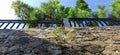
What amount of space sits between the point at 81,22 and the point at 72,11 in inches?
360

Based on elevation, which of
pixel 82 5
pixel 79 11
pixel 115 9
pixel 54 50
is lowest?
pixel 115 9

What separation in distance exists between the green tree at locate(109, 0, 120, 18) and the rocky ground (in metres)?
10.4

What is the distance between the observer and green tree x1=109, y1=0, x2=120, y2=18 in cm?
1521

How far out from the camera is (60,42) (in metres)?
4.40

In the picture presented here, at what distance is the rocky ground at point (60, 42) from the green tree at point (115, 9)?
10.4 m

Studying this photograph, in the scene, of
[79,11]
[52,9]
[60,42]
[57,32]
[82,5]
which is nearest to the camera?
[60,42]

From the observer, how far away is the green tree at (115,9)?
15.2 metres

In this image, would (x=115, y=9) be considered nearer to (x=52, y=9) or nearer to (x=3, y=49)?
(x=52, y=9)

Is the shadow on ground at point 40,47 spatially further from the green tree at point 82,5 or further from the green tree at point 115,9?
the green tree at point 82,5

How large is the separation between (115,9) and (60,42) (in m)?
11.9

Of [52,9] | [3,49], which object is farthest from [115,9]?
[3,49]

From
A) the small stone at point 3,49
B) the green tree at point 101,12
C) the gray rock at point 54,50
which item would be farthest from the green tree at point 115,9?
the small stone at point 3,49

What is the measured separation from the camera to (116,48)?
4230 mm

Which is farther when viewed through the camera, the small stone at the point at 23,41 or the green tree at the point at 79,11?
the green tree at the point at 79,11
